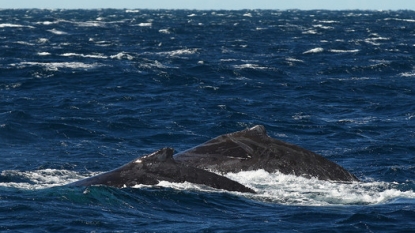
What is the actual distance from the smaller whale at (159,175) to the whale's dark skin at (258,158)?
200cm

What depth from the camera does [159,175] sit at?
21500 mm

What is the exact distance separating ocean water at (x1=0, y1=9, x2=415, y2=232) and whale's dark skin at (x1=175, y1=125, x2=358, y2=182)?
0.39 metres

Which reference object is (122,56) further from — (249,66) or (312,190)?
(312,190)

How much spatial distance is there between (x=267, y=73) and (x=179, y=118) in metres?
20.7

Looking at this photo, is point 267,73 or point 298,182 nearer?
point 298,182

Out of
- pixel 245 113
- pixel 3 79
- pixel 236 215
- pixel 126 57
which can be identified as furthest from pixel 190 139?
pixel 126 57

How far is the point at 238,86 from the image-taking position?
49.8 m

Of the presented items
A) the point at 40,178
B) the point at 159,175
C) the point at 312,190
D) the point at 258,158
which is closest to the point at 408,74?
the point at 258,158

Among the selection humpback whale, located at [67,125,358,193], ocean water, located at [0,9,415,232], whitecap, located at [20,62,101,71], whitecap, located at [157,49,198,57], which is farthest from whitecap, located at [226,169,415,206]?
whitecap, located at [157,49,198,57]

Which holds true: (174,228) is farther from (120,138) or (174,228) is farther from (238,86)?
(238,86)

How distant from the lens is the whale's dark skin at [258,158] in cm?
2392

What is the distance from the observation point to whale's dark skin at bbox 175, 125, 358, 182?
23922 millimetres

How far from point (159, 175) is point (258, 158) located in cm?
373

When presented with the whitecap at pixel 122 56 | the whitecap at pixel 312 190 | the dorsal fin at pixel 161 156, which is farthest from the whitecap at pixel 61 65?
the dorsal fin at pixel 161 156
